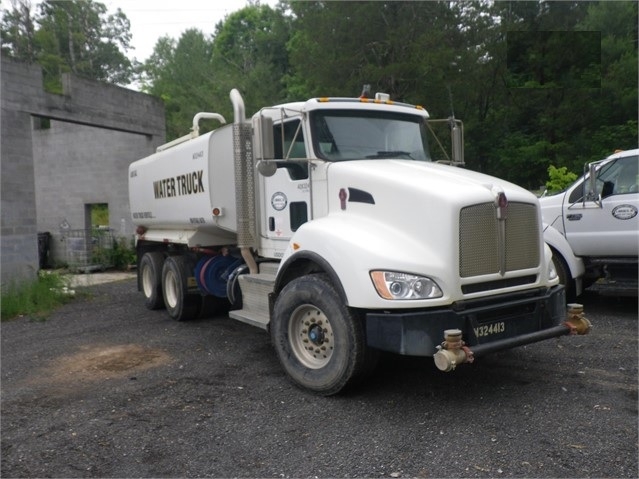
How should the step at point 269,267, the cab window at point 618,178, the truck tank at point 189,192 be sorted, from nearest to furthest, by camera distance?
the step at point 269,267
the truck tank at point 189,192
the cab window at point 618,178

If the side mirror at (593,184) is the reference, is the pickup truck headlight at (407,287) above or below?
below

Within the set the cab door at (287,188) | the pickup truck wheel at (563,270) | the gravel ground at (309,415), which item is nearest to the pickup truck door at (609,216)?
the pickup truck wheel at (563,270)

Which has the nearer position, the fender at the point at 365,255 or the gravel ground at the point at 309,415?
→ the gravel ground at the point at 309,415

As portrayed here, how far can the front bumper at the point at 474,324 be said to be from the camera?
4.38 metres

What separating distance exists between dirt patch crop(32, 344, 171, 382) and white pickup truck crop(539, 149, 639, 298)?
561cm

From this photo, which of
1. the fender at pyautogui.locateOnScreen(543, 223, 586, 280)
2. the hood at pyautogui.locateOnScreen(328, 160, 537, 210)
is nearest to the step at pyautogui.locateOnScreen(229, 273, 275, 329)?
the hood at pyautogui.locateOnScreen(328, 160, 537, 210)

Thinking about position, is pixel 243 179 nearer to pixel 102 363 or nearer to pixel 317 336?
pixel 317 336

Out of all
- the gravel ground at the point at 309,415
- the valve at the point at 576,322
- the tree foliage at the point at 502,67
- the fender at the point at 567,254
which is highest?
the tree foliage at the point at 502,67

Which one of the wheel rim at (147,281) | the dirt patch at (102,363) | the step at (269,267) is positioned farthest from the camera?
the wheel rim at (147,281)

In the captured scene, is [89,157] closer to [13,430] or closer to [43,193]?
[43,193]

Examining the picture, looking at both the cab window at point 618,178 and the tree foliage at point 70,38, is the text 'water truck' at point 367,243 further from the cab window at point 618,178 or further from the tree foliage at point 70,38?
the tree foliage at point 70,38

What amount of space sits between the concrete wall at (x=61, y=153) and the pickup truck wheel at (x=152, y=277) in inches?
99.4

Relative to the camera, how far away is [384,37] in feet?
70.9

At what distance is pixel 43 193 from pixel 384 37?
13374 mm
